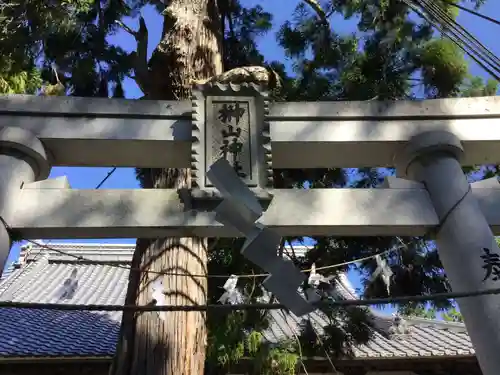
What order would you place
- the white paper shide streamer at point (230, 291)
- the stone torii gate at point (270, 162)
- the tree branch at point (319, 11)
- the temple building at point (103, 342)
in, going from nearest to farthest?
the stone torii gate at point (270, 162), the white paper shide streamer at point (230, 291), the temple building at point (103, 342), the tree branch at point (319, 11)

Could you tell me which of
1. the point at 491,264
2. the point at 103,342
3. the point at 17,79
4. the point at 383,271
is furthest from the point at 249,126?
the point at 103,342

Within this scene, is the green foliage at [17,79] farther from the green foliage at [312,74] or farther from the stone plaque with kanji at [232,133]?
the stone plaque with kanji at [232,133]

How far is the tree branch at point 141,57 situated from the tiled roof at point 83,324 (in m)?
1.38

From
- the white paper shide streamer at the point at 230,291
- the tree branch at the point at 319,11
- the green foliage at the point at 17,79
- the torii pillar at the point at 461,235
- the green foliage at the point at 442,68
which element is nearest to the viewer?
the torii pillar at the point at 461,235

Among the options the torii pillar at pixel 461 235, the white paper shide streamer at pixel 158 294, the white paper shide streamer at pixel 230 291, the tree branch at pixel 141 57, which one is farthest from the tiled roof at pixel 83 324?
the torii pillar at pixel 461 235

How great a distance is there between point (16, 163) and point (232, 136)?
3.60ft

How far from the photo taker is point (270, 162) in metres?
2.77

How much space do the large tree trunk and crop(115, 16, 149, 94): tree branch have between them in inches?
4.3

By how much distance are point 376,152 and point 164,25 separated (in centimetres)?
222

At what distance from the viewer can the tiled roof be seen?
5.58 meters

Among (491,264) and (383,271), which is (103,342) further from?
(491,264)

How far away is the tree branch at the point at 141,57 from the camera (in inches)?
164

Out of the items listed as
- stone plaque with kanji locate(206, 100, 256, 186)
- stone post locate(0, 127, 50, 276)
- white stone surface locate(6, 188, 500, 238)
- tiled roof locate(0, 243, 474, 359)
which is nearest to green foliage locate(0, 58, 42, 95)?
tiled roof locate(0, 243, 474, 359)

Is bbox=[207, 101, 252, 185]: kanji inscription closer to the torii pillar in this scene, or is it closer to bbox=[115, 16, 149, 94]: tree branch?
the torii pillar
